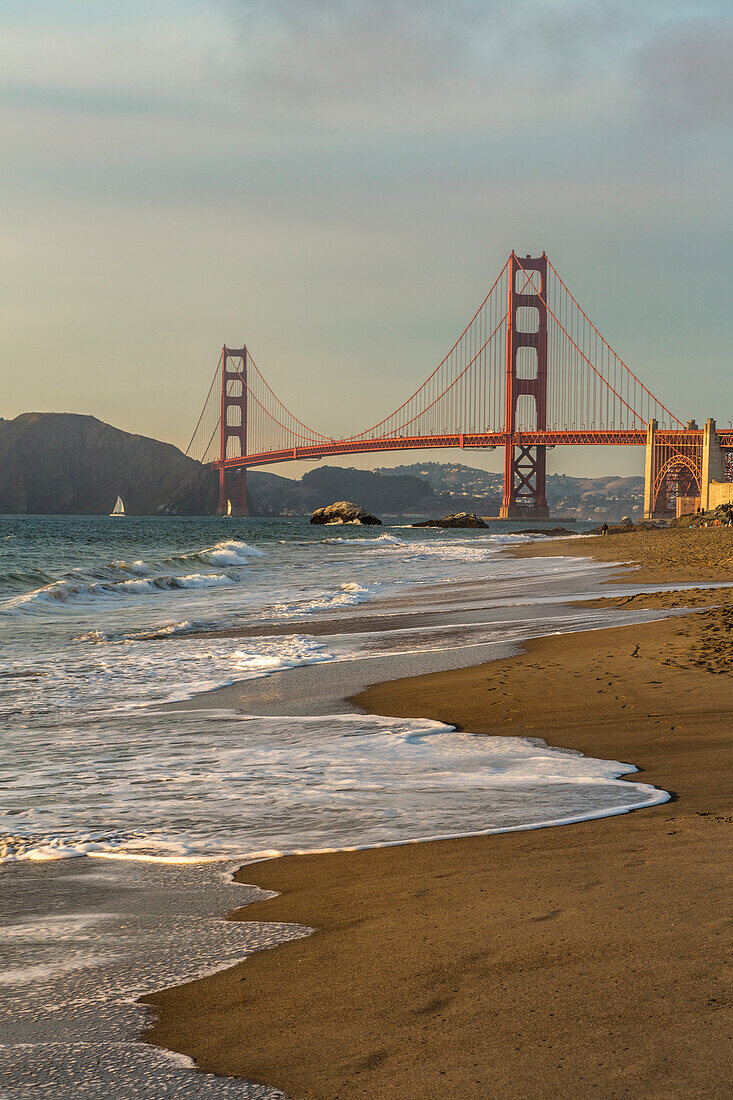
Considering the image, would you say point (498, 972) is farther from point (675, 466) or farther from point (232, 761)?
point (675, 466)

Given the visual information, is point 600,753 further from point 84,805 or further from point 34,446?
point 34,446

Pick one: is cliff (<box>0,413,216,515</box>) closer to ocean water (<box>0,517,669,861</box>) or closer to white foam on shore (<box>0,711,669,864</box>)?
ocean water (<box>0,517,669,861</box>)

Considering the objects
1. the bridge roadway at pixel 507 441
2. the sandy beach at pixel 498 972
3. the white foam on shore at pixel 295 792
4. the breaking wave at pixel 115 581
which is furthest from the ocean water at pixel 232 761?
the bridge roadway at pixel 507 441

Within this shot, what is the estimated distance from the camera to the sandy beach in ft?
6.35

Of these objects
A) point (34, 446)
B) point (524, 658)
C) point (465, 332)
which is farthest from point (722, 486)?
point (34, 446)

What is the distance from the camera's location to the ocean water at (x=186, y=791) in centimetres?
238

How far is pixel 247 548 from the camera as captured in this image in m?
40.0

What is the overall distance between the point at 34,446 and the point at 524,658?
188m

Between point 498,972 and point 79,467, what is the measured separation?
623ft

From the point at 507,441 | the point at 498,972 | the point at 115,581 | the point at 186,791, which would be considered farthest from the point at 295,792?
the point at 507,441

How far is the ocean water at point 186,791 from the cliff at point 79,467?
160548 mm

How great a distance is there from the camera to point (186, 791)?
15.5ft

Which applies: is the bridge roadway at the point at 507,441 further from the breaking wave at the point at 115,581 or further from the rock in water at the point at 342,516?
the breaking wave at the point at 115,581

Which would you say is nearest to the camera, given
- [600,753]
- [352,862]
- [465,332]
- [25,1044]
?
[25,1044]
